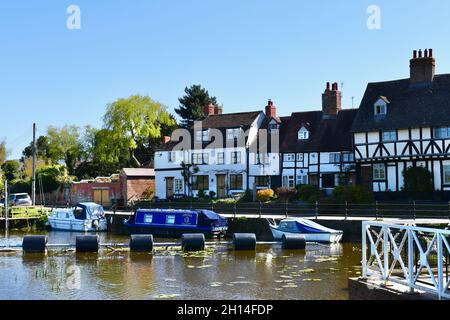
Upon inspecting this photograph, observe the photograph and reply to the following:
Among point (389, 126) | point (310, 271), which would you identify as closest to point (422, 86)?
point (389, 126)

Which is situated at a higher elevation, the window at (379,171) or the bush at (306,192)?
the window at (379,171)

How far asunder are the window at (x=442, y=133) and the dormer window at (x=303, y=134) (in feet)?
41.3

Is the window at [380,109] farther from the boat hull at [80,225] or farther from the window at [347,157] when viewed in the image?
the boat hull at [80,225]

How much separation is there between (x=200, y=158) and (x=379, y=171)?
19084 millimetres

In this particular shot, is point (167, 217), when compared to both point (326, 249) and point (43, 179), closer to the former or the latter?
point (326, 249)

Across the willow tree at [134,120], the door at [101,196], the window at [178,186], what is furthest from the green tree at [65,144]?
the window at [178,186]

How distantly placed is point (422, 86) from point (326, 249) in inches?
843

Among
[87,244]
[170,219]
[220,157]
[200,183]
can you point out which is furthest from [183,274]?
[200,183]

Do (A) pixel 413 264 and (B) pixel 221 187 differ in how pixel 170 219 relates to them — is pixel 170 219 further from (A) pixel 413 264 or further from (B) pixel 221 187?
(A) pixel 413 264

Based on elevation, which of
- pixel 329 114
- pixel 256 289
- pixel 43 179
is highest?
pixel 329 114

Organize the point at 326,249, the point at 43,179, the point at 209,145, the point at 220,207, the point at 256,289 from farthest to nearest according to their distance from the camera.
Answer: the point at 43,179, the point at 209,145, the point at 220,207, the point at 326,249, the point at 256,289

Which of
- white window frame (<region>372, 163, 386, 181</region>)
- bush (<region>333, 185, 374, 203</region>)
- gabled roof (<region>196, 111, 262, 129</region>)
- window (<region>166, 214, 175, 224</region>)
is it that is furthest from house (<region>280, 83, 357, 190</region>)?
window (<region>166, 214, 175, 224</region>)

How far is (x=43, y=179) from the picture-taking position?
221ft

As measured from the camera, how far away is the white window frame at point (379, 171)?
44688mm
